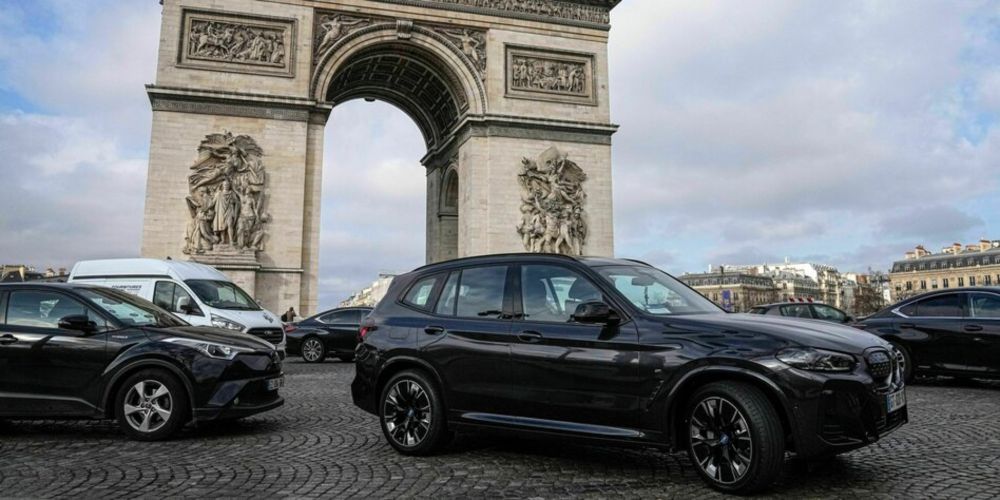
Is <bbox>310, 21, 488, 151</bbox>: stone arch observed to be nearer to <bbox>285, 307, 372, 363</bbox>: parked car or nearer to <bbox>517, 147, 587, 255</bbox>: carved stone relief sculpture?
<bbox>517, 147, 587, 255</bbox>: carved stone relief sculpture

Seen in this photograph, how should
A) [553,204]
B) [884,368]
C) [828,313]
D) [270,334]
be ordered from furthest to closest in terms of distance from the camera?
[553,204] < [828,313] < [270,334] < [884,368]

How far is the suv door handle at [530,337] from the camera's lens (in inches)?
195

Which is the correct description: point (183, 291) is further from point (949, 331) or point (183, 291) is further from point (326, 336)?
point (949, 331)

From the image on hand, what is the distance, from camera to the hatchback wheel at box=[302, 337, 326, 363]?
1662 cm

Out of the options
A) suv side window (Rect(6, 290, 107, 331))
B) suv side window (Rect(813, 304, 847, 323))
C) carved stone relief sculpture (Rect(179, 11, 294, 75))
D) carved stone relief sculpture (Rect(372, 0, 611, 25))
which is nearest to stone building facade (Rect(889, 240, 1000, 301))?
carved stone relief sculpture (Rect(372, 0, 611, 25))

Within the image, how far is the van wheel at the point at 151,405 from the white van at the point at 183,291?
6620 millimetres

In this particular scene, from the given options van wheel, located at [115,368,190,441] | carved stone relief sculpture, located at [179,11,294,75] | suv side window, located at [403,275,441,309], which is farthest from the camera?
carved stone relief sculpture, located at [179,11,294,75]

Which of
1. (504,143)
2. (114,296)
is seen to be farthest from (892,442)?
(504,143)

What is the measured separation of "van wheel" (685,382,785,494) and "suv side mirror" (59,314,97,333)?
211 inches

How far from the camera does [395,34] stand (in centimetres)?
2503

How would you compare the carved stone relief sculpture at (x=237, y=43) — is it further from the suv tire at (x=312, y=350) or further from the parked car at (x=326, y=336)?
the suv tire at (x=312, y=350)

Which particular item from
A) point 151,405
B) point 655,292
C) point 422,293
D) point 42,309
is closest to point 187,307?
point 42,309

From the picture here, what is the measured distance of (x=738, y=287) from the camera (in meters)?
104

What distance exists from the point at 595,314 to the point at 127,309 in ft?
15.9
